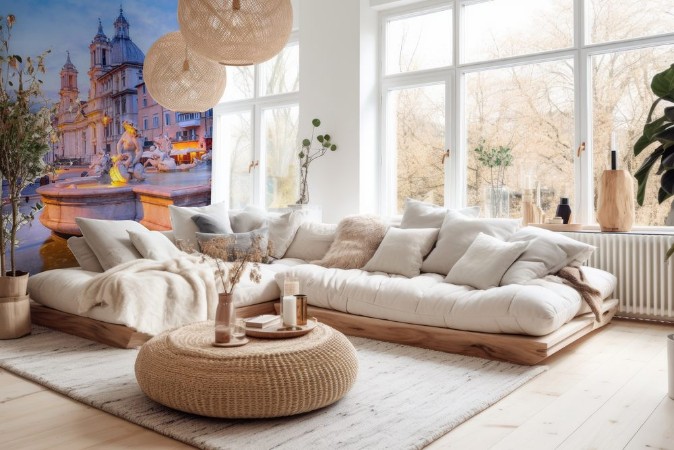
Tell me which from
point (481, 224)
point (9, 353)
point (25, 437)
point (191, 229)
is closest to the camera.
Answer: point (25, 437)

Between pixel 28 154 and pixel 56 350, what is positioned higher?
pixel 28 154

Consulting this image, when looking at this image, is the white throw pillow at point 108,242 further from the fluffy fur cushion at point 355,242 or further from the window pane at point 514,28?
the window pane at point 514,28

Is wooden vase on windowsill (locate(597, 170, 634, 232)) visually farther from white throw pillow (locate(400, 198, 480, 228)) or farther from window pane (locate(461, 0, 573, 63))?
window pane (locate(461, 0, 573, 63))

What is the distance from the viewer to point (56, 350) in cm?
383

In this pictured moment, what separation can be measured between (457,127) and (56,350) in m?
3.88

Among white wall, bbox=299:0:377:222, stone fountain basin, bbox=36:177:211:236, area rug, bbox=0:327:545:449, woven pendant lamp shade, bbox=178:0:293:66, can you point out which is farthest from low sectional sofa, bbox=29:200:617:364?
stone fountain basin, bbox=36:177:211:236

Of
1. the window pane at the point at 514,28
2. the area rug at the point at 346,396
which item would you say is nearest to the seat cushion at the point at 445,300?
the area rug at the point at 346,396

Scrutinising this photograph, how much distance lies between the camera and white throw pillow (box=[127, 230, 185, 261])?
15.6 feet

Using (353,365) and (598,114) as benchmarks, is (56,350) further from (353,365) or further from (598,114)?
(598,114)

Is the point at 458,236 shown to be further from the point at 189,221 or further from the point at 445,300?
the point at 189,221

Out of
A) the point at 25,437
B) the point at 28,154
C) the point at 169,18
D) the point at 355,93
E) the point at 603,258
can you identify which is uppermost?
the point at 169,18

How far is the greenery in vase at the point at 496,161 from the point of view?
5484 millimetres

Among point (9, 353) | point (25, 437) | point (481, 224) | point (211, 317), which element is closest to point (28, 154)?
point (9, 353)

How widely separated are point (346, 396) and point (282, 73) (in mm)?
5000
